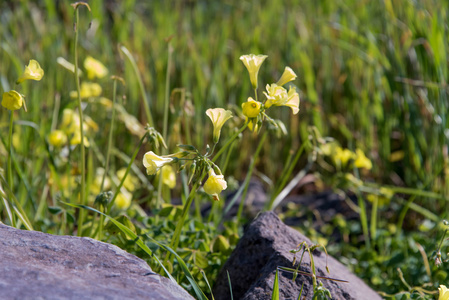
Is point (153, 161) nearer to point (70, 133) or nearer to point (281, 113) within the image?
point (70, 133)

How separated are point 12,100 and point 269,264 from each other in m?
0.75

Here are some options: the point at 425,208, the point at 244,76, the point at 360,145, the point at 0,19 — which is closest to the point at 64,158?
the point at 244,76

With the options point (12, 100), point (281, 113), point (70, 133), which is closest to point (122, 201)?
point (70, 133)

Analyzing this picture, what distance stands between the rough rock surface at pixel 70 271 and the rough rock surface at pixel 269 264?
0.32m

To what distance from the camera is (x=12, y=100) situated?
1204mm

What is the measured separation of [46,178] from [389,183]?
1.74m

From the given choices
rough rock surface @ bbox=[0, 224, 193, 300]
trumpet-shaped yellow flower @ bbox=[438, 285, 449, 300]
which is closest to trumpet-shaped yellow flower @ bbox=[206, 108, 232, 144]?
rough rock surface @ bbox=[0, 224, 193, 300]

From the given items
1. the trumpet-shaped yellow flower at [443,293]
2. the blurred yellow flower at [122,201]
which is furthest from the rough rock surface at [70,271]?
the blurred yellow flower at [122,201]

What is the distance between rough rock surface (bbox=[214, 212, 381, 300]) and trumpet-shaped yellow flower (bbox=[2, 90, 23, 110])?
690 mm

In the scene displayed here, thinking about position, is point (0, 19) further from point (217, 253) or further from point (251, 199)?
point (217, 253)

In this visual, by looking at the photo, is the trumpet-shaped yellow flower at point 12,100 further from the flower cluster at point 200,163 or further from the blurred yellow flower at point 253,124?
the blurred yellow flower at point 253,124

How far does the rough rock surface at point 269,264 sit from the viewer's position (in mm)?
1271

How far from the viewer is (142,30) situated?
12.3 feet

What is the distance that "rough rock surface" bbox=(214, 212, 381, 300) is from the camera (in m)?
1.27
